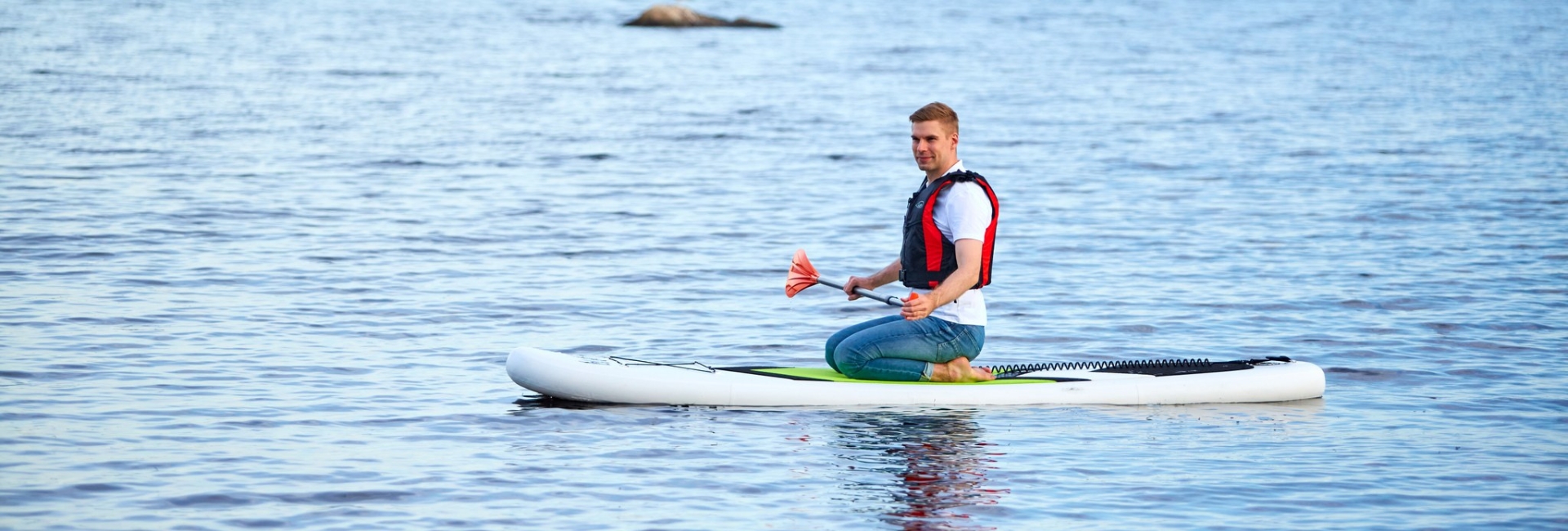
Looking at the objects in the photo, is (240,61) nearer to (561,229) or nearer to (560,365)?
(561,229)

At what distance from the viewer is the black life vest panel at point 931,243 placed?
24.4 ft

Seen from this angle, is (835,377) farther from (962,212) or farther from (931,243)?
(962,212)

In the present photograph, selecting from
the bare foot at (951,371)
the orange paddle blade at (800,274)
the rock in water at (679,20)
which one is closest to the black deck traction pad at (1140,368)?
the bare foot at (951,371)

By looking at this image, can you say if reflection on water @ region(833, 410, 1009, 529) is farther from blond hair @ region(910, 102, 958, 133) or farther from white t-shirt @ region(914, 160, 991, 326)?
blond hair @ region(910, 102, 958, 133)

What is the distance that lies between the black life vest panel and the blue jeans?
0.79 ft

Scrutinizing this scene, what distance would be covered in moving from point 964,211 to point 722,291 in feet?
15.6

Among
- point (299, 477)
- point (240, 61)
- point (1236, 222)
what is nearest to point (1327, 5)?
point (240, 61)

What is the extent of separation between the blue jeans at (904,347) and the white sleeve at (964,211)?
19.7 inches

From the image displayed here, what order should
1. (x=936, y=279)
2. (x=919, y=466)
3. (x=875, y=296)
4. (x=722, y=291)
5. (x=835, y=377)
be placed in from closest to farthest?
(x=919, y=466), (x=936, y=279), (x=875, y=296), (x=835, y=377), (x=722, y=291)

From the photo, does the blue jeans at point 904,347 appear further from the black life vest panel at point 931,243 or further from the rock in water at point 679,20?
the rock in water at point 679,20

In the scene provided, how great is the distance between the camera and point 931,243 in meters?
7.50

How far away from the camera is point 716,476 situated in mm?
6910

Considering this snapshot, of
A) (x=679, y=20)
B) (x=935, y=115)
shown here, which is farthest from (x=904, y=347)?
(x=679, y=20)

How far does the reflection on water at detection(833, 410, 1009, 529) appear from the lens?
639cm
